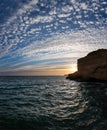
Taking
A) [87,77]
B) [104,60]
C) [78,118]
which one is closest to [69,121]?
[78,118]

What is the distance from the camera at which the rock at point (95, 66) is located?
54031 millimetres

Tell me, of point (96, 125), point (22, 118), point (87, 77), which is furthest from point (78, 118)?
point (87, 77)

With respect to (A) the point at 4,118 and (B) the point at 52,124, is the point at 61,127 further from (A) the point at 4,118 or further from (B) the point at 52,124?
(A) the point at 4,118

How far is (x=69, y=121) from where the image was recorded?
34.0 feet

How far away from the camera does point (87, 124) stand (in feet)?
31.6

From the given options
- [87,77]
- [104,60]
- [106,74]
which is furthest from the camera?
[87,77]

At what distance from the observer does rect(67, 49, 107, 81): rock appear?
177 ft

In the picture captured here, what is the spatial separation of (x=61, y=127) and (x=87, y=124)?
175 cm

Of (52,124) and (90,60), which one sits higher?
(90,60)

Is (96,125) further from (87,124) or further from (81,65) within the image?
(81,65)

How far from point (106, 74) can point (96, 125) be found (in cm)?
4520

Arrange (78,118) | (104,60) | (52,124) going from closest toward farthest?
(52,124), (78,118), (104,60)

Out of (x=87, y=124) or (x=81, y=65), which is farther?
(x=81, y=65)

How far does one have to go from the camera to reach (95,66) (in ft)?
192
